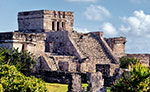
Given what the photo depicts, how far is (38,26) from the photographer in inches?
1220

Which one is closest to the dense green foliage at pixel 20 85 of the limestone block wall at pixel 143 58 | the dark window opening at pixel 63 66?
the dark window opening at pixel 63 66

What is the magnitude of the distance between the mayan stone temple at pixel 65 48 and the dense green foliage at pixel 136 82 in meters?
2.02

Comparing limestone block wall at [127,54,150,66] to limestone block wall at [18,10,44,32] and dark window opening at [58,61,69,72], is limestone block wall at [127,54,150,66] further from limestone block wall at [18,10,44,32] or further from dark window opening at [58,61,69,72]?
dark window opening at [58,61,69,72]

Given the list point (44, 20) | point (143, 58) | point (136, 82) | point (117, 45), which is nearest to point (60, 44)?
point (44, 20)

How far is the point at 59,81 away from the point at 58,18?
16376 millimetres

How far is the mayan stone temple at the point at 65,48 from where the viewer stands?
54.1 ft

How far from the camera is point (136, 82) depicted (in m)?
9.28

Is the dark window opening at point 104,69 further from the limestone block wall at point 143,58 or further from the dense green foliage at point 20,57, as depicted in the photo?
the limestone block wall at point 143,58

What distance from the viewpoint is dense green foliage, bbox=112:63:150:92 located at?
9172 mm

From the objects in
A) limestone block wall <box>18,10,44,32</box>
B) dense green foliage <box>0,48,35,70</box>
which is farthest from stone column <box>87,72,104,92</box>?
limestone block wall <box>18,10,44,32</box>

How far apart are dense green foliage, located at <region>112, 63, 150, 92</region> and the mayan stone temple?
6.63ft

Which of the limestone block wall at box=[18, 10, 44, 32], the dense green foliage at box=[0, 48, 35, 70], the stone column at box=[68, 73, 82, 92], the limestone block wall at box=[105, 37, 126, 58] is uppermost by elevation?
the limestone block wall at box=[18, 10, 44, 32]

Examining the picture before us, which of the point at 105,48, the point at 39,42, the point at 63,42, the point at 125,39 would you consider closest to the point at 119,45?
the point at 125,39

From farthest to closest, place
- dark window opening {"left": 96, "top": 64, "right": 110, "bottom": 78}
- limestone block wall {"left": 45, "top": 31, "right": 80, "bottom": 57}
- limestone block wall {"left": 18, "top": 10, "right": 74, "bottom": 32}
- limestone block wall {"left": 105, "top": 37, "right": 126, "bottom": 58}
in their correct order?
limestone block wall {"left": 18, "top": 10, "right": 74, "bottom": 32} → limestone block wall {"left": 105, "top": 37, "right": 126, "bottom": 58} → limestone block wall {"left": 45, "top": 31, "right": 80, "bottom": 57} → dark window opening {"left": 96, "top": 64, "right": 110, "bottom": 78}
